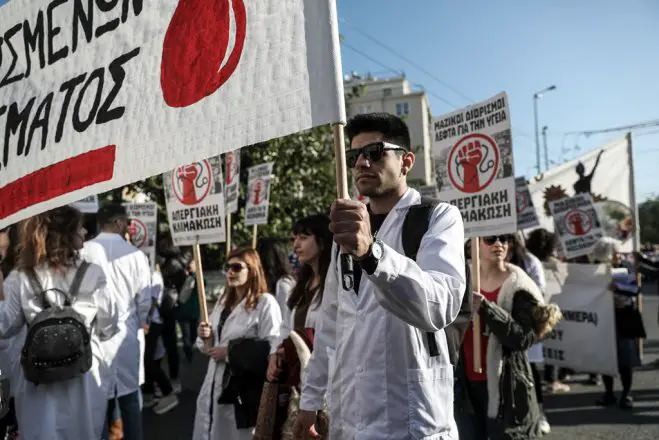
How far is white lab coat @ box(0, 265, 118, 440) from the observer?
11.7ft

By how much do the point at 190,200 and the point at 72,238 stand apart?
158 centimetres

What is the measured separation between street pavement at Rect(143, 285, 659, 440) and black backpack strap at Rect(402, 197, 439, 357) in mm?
4211

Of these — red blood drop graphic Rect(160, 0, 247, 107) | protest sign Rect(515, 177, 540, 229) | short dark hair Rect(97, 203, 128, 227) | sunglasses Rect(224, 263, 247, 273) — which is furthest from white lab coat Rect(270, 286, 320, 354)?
protest sign Rect(515, 177, 540, 229)

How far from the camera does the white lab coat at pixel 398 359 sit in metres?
2.02

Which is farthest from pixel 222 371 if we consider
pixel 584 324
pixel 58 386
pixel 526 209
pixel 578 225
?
→ pixel 526 209

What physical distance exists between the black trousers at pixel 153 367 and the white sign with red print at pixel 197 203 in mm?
3042

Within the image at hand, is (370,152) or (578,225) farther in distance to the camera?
(578,225)

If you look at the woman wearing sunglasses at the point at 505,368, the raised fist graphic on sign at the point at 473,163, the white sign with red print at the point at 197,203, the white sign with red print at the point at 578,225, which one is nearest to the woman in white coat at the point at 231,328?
the white sign with red print at the point at 197,203

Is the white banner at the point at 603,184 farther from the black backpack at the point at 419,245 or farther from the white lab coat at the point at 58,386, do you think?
the white lab coat at the point at 58,386

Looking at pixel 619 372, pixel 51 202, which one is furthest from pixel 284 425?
pixel 619 372

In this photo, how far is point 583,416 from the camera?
645 centimetres

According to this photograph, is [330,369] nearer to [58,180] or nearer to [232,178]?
[58,180]

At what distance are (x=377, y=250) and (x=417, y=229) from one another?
0.54 m

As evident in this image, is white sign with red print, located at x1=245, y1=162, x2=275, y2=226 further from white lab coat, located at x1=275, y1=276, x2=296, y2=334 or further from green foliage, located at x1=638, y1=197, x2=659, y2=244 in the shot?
green foliage, located at x1=638, y1=197, x2=659, y2=244
